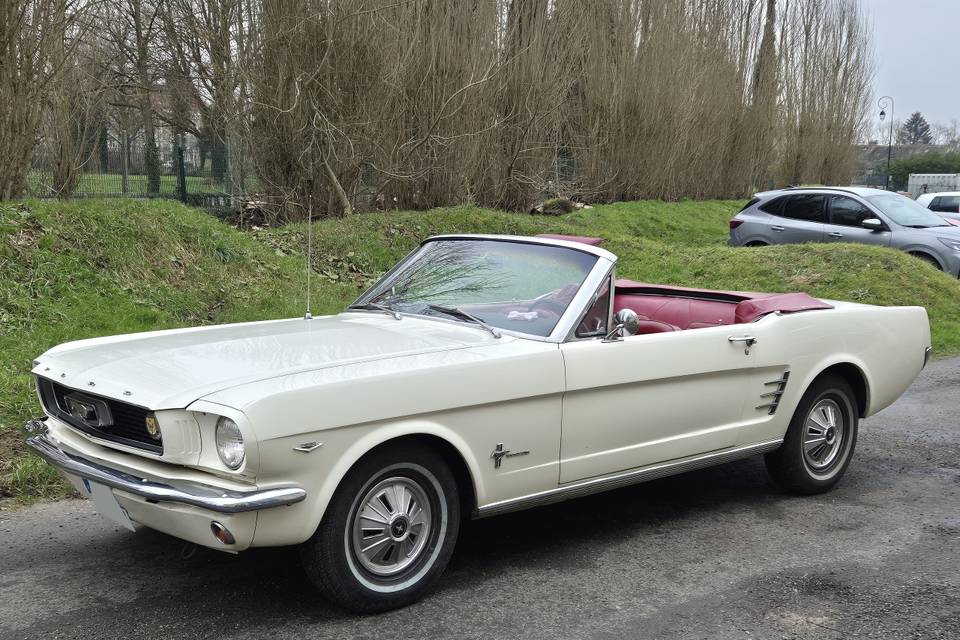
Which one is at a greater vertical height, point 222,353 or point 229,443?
point 222,353

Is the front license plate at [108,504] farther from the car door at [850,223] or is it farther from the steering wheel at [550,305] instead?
the car door at [850,223]

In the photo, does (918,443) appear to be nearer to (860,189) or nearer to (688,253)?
(688,253)

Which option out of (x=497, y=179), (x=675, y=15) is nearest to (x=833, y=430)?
(x=497, y=179)

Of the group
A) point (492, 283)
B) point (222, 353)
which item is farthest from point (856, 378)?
point (222, 353)

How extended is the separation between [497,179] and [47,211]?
897 centimetres

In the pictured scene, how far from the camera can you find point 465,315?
474 centimetres

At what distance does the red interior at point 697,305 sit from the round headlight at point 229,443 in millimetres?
2765

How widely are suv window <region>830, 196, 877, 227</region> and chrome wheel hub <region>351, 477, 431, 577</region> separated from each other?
12.7 metres

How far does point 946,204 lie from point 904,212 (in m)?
9.29

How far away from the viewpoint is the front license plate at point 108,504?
3662mm

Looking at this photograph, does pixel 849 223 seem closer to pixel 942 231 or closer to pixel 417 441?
pixel 942 231

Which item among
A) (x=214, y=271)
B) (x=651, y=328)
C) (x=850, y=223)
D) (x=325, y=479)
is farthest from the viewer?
(x=850, y=223)

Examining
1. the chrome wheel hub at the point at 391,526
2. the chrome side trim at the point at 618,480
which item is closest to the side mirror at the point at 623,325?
the chrome side trim at the point at 618,480

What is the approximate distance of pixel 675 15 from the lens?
71.9ft
